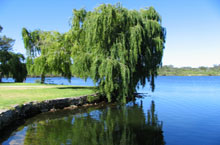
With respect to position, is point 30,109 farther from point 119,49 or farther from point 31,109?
point 119,49

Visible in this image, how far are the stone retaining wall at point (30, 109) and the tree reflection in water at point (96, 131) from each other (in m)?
0.95

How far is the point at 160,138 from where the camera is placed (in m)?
7.78

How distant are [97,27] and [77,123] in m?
7.06

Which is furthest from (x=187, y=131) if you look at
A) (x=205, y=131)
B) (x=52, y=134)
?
(x=52, y=134)

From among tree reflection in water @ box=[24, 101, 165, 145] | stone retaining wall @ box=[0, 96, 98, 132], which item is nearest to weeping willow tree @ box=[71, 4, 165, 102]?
stone retaining wall @ box=[0, 96, 98, 132]

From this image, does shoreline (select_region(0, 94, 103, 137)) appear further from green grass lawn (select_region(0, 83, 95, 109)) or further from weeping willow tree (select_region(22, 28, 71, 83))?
weeping willow tree (select_region(22, 28, 71, 83))

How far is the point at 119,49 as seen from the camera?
43.8 ft

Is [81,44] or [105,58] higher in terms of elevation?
[81,44]

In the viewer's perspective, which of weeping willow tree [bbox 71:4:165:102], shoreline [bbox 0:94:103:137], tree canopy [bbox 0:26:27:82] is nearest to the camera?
shoreline [bbox 0:94:103:137]

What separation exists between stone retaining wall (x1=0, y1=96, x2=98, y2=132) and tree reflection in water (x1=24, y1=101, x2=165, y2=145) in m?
0.95

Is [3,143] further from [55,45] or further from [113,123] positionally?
[55,45]

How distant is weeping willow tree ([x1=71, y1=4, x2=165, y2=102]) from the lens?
522 inches

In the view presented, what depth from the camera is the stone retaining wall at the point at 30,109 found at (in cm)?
806

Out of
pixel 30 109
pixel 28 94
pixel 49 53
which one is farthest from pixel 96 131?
pixel 49 53
